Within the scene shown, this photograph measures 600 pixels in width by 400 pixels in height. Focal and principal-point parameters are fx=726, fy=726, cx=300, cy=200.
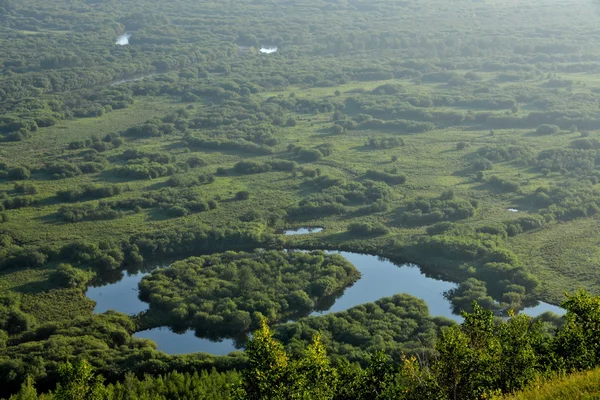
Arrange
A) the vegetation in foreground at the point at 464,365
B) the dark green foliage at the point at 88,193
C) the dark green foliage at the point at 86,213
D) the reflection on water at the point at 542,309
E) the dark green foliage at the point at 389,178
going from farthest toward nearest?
the dark green foliage at the point at 389,178 < the dark green foliage at the point at 88,193 < the dark green foliage at the point at 86,213 < the reflection on water at the point at 542,309 < the vegetation in foreground at the point at 464,365

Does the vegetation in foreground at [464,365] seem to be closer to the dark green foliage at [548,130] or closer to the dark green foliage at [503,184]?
the dark green foliage at [503,184]

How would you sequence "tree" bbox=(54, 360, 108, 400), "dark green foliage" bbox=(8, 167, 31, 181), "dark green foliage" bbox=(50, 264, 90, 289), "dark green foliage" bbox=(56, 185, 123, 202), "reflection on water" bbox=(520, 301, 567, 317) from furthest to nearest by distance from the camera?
"dark green foliage" bbox=(8, 167, 31, 181) < "dark green foliage" bbox=(56, 185, 123, 202) < "dark green foliage" bbox=(50, 264, 90, 289) < "reflection on water" bbox=(520, 301, 567, 317) < "tree" bbox=(54, 360, 108, 400)

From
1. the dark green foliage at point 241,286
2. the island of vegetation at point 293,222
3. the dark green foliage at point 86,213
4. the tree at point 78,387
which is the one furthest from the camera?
the dark green foliage at point 86,213

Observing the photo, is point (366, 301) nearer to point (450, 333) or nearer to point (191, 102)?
point (450, 333)

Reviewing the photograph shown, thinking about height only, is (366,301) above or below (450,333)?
below

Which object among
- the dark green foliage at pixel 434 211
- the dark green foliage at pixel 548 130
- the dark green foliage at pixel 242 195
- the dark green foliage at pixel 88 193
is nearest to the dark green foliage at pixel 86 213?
the dark green foliage at pixel 88 193

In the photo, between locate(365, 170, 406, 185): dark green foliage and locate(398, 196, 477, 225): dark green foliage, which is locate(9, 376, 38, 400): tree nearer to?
locate(398, 196, 477, 225): dark green foliage

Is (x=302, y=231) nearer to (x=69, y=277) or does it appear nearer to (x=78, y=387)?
(x=69, y=277)

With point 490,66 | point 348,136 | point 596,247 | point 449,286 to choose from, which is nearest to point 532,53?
point 490,66

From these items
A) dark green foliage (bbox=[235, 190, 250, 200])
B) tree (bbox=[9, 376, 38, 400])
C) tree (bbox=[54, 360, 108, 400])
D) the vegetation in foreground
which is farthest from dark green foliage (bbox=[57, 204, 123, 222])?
the vegetation in foreground
